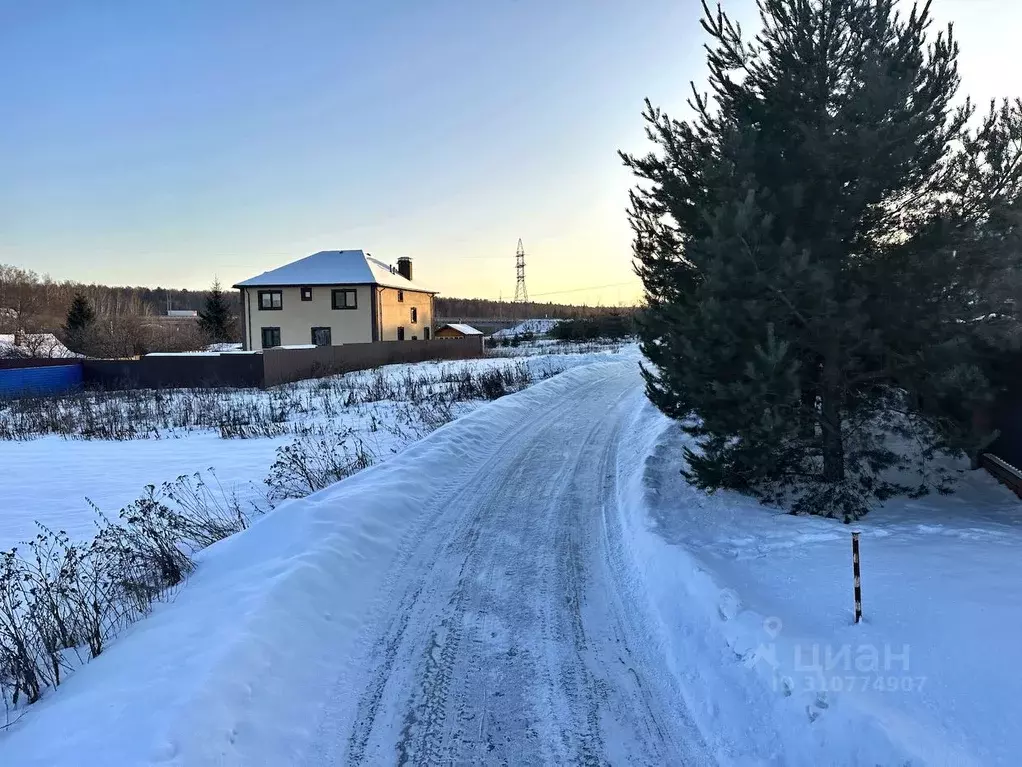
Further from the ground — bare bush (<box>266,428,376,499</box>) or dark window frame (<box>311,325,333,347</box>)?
dark window frame (<box>311,325,333,347</box>)

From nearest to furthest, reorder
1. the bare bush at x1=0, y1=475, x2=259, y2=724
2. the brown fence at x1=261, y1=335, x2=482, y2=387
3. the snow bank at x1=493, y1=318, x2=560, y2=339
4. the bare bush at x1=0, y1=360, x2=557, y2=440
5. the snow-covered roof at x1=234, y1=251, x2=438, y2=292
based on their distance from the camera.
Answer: the bare bush at x1=0, y1=475, x2=259, y2=724
the bare bush at x1=0, y1=360, x2=557, y2=440
the brown fence at x1=261, y1=335, x2=482, y2=387
the snow-covered roof at x1=234, y1=251, x2=438, y2=292
the snow bank at x1=493, y1=318, x2=560, y2=339

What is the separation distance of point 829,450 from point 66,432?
56.2 ft

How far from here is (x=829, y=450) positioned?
6.52 meters

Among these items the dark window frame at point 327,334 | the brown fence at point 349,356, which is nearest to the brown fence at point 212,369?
the brown fence at point 349,356

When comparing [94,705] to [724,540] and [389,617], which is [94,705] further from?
[724,540]

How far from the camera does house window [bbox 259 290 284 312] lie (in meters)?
40.1

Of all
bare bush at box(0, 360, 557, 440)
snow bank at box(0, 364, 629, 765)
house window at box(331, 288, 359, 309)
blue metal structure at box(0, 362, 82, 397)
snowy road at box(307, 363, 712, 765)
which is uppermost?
house window at box(331, 288, 359, 309)

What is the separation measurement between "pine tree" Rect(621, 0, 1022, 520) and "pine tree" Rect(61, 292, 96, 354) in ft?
156

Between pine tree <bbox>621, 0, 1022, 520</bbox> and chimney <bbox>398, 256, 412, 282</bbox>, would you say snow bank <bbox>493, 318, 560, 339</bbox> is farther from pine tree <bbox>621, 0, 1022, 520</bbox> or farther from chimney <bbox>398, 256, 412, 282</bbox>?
pine tree <bbox>621, 0, 1022, 520</bbox>

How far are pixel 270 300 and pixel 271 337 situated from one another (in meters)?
2.55

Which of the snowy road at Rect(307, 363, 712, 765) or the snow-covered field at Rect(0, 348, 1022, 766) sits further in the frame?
the snowy road at Rect(307, 363, 712, 765)

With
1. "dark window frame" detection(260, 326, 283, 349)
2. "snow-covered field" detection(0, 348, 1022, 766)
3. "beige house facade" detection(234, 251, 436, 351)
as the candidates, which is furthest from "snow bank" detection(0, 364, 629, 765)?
"dark window frame" detection(260, 326, 283, 349)

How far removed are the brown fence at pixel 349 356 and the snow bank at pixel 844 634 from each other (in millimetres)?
22905

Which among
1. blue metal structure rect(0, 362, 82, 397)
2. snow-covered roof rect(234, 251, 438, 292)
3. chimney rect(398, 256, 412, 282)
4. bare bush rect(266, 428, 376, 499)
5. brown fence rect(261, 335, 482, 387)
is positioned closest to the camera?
bare bush rect(266, 428, 376, 499)
